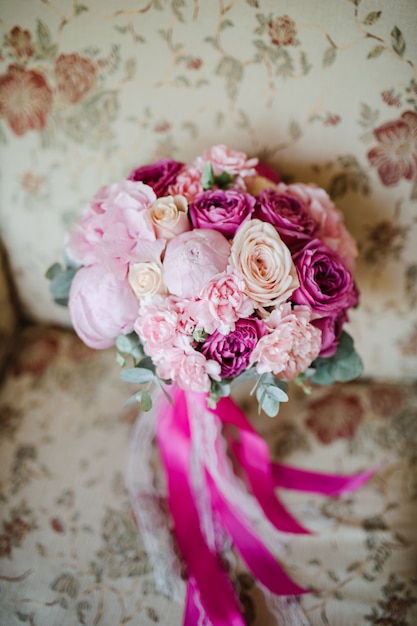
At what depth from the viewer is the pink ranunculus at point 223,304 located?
57 centimetres

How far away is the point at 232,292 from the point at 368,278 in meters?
0.44

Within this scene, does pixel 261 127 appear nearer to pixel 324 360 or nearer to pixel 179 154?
pixel 179 154

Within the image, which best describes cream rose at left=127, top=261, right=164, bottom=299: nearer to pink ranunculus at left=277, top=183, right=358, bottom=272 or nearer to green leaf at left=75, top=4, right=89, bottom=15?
pink ranunculus at left=277, top=183, right=358, bottom=272

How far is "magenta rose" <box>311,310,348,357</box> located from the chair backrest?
238 millimetres

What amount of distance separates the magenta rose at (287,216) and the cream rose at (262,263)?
1.8 inches

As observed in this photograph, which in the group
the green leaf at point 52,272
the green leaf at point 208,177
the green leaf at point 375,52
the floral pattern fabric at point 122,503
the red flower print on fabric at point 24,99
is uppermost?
the green leaf at point 375,52

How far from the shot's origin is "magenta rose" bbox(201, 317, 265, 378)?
592mm

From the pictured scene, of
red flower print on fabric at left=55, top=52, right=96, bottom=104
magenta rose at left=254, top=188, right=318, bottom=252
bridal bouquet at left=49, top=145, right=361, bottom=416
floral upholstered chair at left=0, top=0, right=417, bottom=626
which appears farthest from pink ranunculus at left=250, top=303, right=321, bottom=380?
red flower print on fabric at left=55, top=52, right=96, bottom=104

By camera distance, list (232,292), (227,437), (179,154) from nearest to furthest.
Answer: (232,292), (179,154), (227,437)

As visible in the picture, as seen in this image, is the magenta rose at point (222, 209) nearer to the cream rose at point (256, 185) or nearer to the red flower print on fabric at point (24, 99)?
the cream rose at point (256, 185)

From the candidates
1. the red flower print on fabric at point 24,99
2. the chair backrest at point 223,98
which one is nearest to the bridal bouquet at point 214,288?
the chair backrest at point 223,98

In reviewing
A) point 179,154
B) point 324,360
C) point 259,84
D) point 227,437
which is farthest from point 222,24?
point 227,437

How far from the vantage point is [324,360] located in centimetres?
77

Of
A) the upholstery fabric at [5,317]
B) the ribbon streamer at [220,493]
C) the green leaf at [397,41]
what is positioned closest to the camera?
the green leaf at [397,41]
